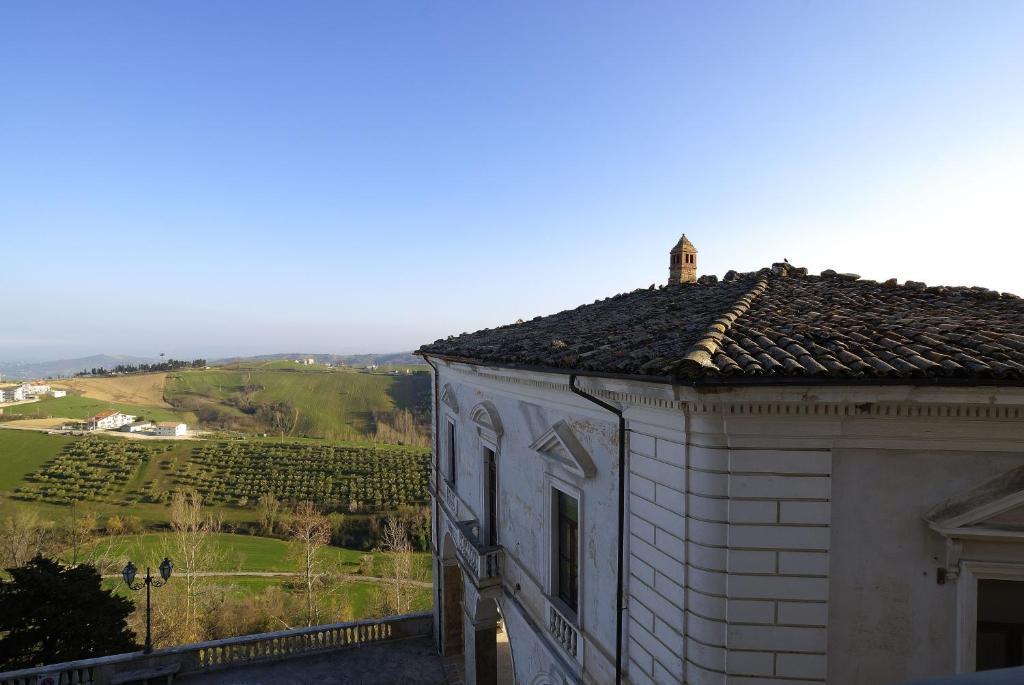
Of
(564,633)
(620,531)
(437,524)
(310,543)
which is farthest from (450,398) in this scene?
(310,543)

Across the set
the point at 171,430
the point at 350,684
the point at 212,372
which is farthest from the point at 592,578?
the point at 212,372

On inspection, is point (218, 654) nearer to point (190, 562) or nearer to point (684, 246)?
point (684, 246)

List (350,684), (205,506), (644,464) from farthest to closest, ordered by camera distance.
A: (205,506)
(350,684)
(644,464)

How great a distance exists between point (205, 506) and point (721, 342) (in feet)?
193

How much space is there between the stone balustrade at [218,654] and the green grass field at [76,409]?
289 feet

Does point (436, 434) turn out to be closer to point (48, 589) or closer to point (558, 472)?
point (558, 472)

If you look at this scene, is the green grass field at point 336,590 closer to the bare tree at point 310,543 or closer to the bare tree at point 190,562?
the bare tree at point 310,543

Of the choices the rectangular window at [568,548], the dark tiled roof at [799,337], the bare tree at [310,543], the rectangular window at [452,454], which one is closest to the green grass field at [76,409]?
the bare tree at [310,543]

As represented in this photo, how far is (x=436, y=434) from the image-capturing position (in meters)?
15.2

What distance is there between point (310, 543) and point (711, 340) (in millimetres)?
31264

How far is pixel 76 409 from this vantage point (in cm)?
8662

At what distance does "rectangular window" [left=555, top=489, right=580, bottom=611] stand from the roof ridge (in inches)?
123

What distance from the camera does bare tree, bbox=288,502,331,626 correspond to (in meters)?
26.0

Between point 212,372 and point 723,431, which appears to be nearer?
point 723,431
